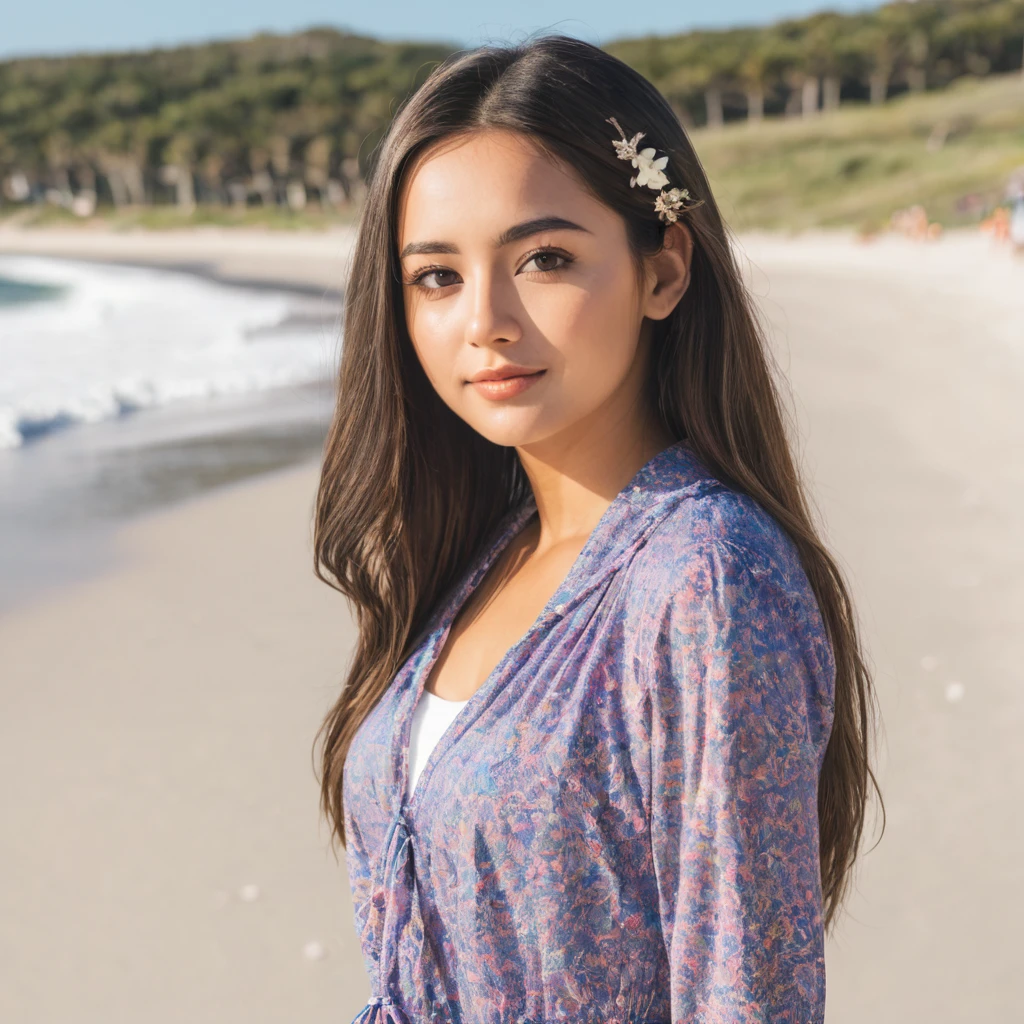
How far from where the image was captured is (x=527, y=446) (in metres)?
1.86

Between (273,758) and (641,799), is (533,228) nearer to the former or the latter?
(641,799)

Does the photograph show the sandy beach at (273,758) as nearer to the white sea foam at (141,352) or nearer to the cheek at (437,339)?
the cheek at (437,339)

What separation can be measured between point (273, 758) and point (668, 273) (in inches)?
127

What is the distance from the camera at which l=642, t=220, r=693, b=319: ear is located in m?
1.68

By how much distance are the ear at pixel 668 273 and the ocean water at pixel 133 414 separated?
3.88ft

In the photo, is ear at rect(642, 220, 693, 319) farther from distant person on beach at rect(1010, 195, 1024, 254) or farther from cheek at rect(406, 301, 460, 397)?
distant person on beach at rect(1010, 195, 1024, 254)

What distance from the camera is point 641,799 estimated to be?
138 cm

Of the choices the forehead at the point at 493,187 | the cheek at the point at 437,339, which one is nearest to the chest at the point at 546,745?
the cheek at the point at 437,339

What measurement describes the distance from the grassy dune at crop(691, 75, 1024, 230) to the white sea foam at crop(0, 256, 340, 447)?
38.8 ft

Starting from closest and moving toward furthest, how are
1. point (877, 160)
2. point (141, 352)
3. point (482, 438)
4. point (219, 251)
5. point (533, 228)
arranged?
point (533, 228) → point (482, 438) → point (141, 352) → point (877, 160) → point (219, 251)

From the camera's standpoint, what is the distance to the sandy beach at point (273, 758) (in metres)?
3.29

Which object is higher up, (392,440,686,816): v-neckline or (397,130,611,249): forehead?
(397,130,611,249): forehead

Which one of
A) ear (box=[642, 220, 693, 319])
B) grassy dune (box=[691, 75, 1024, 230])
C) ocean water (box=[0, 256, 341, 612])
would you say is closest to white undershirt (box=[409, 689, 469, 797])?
ear (box=[642, 220, 693, 319])

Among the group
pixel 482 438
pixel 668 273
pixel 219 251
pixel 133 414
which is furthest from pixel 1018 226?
pixel 219 251
